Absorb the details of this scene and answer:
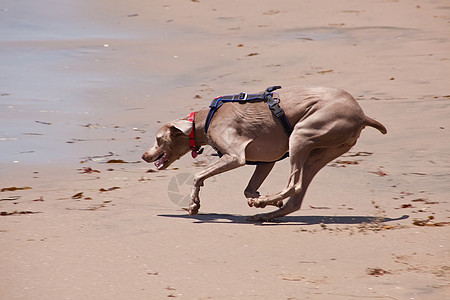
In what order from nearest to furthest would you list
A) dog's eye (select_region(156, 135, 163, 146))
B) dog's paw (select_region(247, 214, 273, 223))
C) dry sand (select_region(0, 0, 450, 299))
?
dry sand (select_region(0, 0, 450, 299)) → dog's paw (select_region(247, 214, 273, 223)) → dog's eye (select_region(156, 135, 163, 146))

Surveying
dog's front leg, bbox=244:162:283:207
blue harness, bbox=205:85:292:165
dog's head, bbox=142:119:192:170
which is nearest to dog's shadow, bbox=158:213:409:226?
dog's front leg, bbox=244:162:283:207

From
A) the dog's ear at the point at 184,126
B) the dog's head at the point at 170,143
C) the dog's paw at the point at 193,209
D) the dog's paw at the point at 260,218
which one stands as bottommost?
the dog's paw at the point at 260,218

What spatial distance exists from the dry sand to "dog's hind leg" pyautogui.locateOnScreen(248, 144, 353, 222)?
247mm

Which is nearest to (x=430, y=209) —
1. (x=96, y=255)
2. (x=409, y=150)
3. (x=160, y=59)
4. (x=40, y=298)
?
(x=409, y=150)

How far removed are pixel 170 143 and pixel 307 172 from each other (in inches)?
56.2

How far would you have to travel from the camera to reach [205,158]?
34.3 ft

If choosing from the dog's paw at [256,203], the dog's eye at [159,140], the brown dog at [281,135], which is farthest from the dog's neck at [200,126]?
the dog's paw at [256,203]

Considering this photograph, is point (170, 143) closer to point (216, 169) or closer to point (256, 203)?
point (216, 169)

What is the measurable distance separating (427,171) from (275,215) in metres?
2.43

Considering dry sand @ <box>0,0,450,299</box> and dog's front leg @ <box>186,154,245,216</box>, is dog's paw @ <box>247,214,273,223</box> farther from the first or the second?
dog's front leg @ <box>186,154,245,216</box>

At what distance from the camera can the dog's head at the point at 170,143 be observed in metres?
8.23

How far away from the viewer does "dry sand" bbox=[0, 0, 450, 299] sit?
20.0ft

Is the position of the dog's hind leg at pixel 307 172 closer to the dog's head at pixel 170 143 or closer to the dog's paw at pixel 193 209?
the dog's paw at pixel 193 209

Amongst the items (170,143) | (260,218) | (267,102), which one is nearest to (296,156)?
(267,102)
